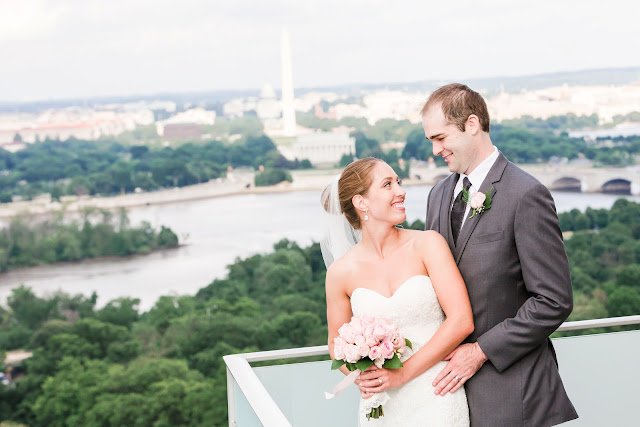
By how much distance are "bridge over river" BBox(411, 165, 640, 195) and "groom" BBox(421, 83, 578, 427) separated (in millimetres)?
29891

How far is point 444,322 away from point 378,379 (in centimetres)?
22

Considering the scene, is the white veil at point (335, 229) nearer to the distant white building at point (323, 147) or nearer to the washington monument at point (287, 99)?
the distant white building at point (323, 147)

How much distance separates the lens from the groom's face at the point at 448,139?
2.00 m

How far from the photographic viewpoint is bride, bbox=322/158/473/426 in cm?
201

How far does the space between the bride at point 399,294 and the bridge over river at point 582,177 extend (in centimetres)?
2979

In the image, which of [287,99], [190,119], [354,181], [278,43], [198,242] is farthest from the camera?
[278,43]

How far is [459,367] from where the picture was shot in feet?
6.60

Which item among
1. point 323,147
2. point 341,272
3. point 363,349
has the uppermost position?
point 341,272

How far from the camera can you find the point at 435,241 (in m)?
2.05

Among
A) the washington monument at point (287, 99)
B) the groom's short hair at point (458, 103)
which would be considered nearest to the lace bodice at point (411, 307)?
the groom's short hair at point (458, 103)

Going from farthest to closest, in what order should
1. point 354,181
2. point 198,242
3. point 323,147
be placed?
point 323,147 < point 198,242 < point 354,181

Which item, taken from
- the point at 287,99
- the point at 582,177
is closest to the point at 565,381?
the point at 582,177

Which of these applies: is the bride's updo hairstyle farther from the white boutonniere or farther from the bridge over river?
the bridge over river

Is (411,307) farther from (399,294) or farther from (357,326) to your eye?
(357,326)
